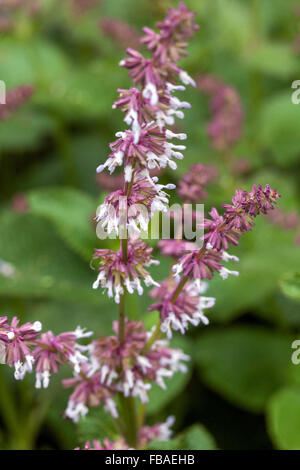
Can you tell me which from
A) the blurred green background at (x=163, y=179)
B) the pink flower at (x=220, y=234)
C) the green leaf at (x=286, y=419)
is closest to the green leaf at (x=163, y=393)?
the blurred green background at (x=163, y=179)

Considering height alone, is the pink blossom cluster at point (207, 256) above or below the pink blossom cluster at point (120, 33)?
below

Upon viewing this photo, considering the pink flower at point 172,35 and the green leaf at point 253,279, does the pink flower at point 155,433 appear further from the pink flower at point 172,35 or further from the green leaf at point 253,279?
the pink flower at point 172,35

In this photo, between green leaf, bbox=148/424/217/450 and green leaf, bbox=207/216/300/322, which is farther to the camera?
green leaf, bbox=207/216/300/322

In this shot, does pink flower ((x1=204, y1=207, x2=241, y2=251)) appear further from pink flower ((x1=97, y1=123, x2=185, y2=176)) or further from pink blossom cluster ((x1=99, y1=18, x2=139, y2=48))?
pink blossom cluster ((x1=99, y1=18, x2=139, y2=48))

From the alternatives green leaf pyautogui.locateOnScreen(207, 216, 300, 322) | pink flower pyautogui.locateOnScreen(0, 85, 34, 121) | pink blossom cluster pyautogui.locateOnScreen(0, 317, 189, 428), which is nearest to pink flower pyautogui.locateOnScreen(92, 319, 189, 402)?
pink blossom cluster pyautogui.locateOnScreen(0, 317, 189, 428)

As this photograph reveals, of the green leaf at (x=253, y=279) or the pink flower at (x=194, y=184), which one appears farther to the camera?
the green leaf at (x=253, y=279)

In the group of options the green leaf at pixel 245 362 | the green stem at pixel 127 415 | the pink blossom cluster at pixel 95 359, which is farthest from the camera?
the green leaf at pixel 245 362

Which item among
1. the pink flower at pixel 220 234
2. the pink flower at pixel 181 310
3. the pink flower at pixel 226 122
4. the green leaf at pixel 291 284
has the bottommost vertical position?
the pink flower at pixel 181 310

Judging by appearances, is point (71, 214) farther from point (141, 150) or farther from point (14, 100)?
point (141, 150)
